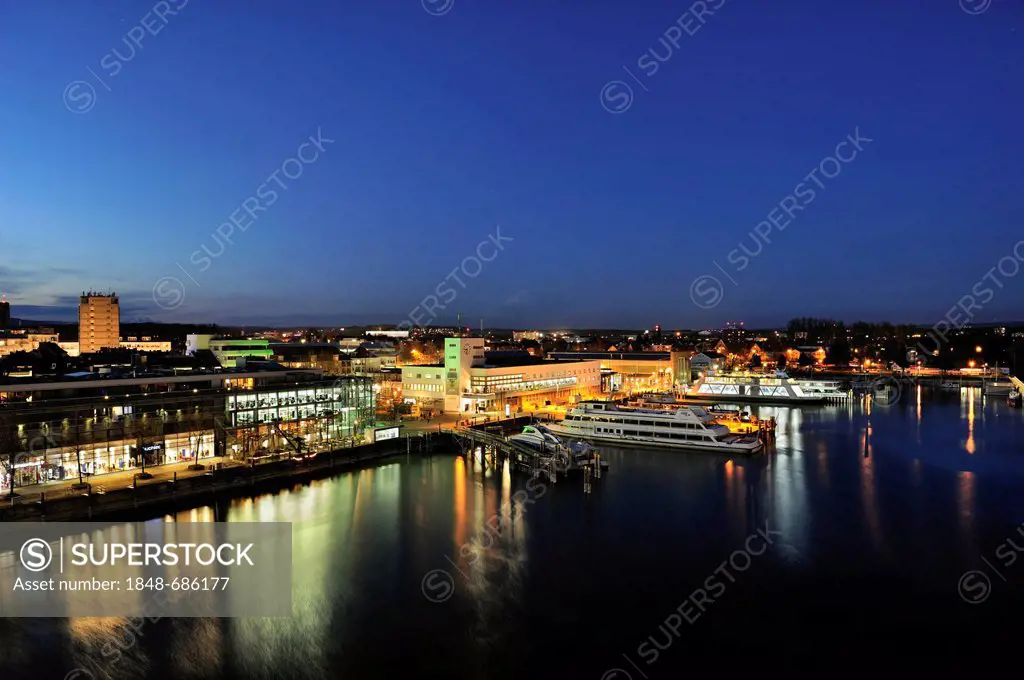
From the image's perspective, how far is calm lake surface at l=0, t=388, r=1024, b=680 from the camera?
4980 mm

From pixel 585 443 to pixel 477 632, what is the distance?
6.77 meters

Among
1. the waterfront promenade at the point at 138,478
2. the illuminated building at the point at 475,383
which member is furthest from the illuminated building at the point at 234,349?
the waterfront promenade at the point at 138,478

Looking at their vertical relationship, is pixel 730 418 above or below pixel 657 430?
below

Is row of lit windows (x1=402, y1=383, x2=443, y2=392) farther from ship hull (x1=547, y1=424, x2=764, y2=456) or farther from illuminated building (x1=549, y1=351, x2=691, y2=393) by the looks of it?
illuminated building (x1=549, y1=351, x2=691, y2=393)

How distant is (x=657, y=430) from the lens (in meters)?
13.7

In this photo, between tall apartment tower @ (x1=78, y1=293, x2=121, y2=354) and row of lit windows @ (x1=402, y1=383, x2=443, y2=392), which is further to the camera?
tall apartment tower @ (x1=78, y1=293, x2=121, y2=354)

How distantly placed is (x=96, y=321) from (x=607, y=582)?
35435 mm

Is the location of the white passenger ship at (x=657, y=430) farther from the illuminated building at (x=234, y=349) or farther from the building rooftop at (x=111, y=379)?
the illuminated building at (x=234, y=349)

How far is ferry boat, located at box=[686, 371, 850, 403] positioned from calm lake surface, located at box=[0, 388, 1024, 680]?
12201 mm

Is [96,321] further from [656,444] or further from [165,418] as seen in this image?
[656,444]

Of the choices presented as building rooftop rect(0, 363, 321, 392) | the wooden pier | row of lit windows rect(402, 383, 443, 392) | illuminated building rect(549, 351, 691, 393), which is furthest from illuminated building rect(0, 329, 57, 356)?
the wooden pier

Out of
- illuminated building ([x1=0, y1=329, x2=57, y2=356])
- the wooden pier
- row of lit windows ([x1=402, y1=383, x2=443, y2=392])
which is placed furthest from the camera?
illuminated building ([x1=0, y1=329, x2=57, y2=356])

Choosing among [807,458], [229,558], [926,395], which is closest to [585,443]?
[807,458]

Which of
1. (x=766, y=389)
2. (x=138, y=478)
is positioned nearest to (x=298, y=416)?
(x=138, y=478)
